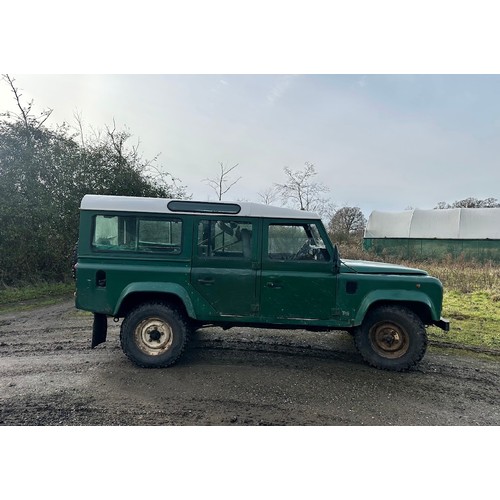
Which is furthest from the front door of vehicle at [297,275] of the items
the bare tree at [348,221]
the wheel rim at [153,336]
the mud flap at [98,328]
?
the bare tree at [348,221]

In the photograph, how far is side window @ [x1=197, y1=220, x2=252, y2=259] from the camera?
12.8ft

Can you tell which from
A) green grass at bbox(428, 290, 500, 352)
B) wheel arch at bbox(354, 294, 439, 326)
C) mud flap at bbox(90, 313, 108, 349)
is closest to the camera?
wheel arch at bbox(354, 294, 439, 326)

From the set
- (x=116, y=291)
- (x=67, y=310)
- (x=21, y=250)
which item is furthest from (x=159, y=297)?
(x=21, y=250)

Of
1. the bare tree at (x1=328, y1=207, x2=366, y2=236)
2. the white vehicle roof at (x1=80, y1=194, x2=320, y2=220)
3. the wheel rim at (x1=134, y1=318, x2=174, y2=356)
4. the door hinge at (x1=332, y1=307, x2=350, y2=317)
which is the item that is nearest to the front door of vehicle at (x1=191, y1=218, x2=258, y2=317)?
the white vehicle roof at (x1=80, y1=194, x2=320, y2=220)

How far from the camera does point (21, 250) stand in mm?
9125

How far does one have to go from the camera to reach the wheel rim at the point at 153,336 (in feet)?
13.0

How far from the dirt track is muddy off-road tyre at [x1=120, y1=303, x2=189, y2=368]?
0.17 meters

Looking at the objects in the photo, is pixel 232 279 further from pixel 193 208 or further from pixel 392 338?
pixel 392 338

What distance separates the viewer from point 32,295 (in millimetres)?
8297

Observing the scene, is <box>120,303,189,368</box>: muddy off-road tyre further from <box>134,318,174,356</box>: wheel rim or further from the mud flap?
the mud flap

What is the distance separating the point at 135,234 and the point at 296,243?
223cm

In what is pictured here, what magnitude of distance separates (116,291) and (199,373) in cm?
157

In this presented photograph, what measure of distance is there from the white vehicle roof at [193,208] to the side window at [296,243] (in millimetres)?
156

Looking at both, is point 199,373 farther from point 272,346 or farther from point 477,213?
point 477,213
